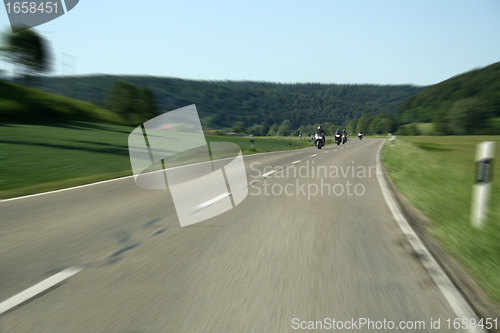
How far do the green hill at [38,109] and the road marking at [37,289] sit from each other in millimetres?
48451

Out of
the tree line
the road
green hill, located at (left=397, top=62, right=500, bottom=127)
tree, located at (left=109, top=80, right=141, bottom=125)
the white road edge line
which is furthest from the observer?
green hill, located at (left=397, top=62, right=500, bottom=127)

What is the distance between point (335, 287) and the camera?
339 cm

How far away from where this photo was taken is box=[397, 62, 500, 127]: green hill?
98.6 metres

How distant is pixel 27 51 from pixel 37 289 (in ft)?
289

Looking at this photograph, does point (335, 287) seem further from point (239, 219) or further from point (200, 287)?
point (239, 219)

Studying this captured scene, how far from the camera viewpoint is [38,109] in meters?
54.1

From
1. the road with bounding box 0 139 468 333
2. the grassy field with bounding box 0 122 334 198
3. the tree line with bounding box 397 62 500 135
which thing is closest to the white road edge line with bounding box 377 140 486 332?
the road with bounding box 0 139 468 333

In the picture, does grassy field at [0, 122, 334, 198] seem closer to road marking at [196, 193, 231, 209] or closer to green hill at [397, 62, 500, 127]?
road marking at [196, 193, 231, 209]

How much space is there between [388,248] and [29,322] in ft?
12.6

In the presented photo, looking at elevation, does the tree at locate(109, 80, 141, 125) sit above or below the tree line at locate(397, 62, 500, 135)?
above

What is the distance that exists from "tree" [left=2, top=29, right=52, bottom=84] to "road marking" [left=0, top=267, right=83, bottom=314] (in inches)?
3436

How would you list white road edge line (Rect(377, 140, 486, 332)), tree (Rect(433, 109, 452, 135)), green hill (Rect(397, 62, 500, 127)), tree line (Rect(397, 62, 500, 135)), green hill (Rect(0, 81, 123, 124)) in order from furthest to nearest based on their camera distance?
tree (Rect(433, 109, 452, 135)) → green hill (Rect(397, 62, 500, 127)) → tree line (Rect(397, 62, 500, 135)) → green hill (Rect(0, 81, 123, 124)) → white road edge line (Rect(377, 140, 486, 332))

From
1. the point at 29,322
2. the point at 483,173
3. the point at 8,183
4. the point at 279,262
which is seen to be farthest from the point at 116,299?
the point at 8,183

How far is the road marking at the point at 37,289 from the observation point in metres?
3.07
